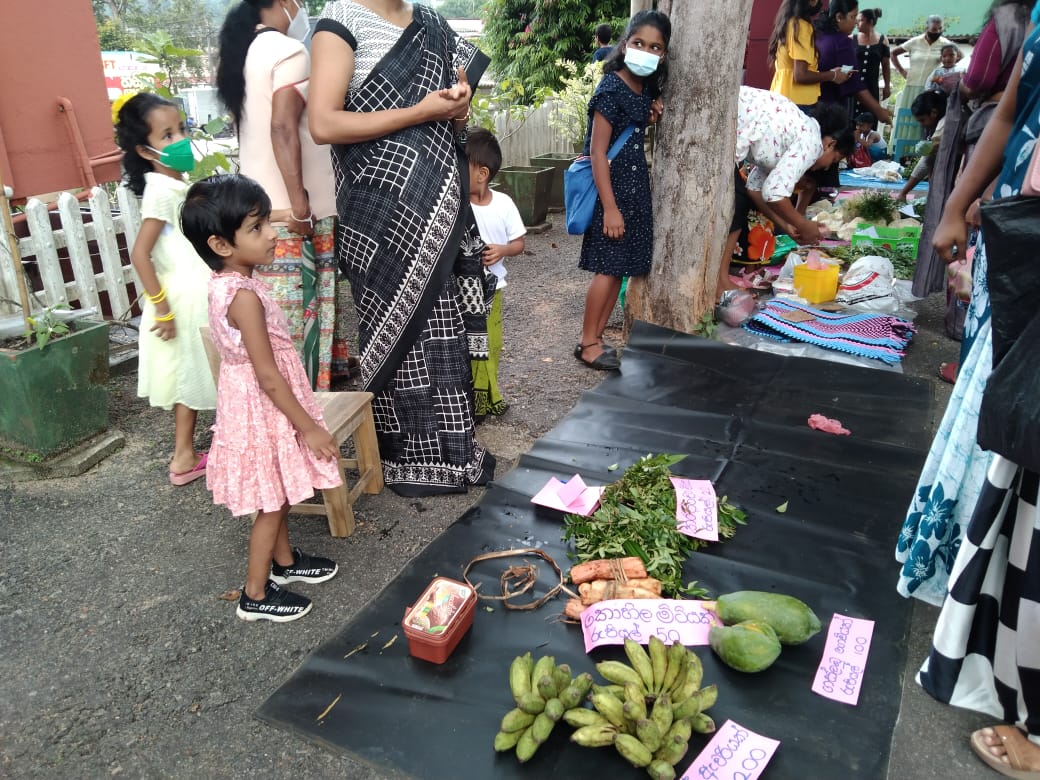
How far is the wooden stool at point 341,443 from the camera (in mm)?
2737

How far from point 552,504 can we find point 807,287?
11.2 ft

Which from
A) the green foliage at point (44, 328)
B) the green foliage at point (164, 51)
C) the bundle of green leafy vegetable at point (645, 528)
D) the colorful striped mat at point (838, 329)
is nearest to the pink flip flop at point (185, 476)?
the green foliage at point (44, 328)

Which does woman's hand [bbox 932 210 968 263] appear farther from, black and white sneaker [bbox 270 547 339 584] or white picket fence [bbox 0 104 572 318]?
white picket fence [bbox 0 104 572 318]

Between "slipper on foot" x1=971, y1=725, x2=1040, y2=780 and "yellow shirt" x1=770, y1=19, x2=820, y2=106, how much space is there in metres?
5.92

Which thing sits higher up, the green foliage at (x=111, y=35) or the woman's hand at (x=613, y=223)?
the green foliage at (x=111, y=35)

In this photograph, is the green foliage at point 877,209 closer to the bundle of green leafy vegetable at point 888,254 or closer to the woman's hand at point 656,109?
the bundle of green leafy vegetable at point 888,254

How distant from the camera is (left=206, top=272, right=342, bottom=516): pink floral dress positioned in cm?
226

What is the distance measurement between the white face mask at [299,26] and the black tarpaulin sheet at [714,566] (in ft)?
7.79

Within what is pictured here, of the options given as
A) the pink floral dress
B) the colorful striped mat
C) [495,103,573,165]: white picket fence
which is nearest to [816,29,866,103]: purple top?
the colorful striped mat

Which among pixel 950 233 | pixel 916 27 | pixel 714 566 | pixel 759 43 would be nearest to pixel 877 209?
pixel 759 43

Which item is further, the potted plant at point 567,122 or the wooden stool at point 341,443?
the potted plant at point 567,122

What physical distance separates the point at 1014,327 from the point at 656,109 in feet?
10.4

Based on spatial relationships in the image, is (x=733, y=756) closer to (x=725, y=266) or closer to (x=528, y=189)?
(x=725, y=266)

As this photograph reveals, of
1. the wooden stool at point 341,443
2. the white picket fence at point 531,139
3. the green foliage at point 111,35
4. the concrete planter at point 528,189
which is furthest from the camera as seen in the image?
the green foliage at point 111,35
